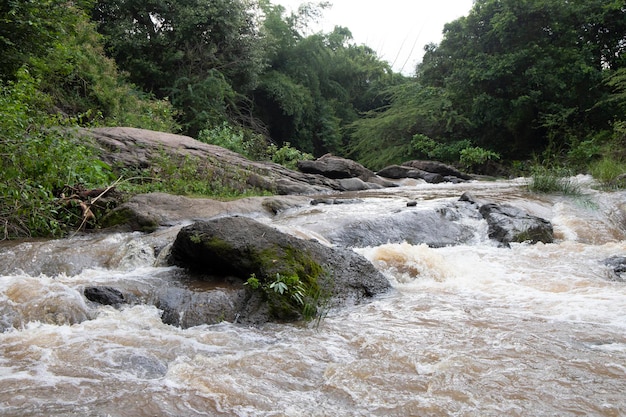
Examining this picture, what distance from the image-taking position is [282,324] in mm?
3406

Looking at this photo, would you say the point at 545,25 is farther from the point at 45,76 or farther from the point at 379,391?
the point at 379,391

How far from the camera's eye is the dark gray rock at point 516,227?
629cm

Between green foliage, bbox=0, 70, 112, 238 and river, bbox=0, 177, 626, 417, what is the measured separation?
66cm

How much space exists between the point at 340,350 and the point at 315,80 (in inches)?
906

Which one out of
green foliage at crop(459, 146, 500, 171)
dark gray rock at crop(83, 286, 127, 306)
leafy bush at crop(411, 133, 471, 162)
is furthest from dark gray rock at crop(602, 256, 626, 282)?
leafy bush at crop(411, 133, 471, 162)

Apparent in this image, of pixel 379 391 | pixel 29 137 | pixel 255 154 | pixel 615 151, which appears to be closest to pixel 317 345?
pixel 379 391

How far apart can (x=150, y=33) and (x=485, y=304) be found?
1627cm

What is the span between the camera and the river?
216 centimetres

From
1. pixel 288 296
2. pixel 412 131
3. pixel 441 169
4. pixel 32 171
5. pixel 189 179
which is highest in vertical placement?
pixel 412 131

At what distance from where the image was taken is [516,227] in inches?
253

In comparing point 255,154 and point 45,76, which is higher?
point 45,76

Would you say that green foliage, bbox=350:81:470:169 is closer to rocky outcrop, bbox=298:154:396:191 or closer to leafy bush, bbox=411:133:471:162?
leafy bush, bbox=411:133:471:162

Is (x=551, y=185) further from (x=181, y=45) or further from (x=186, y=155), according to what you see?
(x=181, y=45)

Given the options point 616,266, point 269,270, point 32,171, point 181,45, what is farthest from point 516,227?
point 181,45
